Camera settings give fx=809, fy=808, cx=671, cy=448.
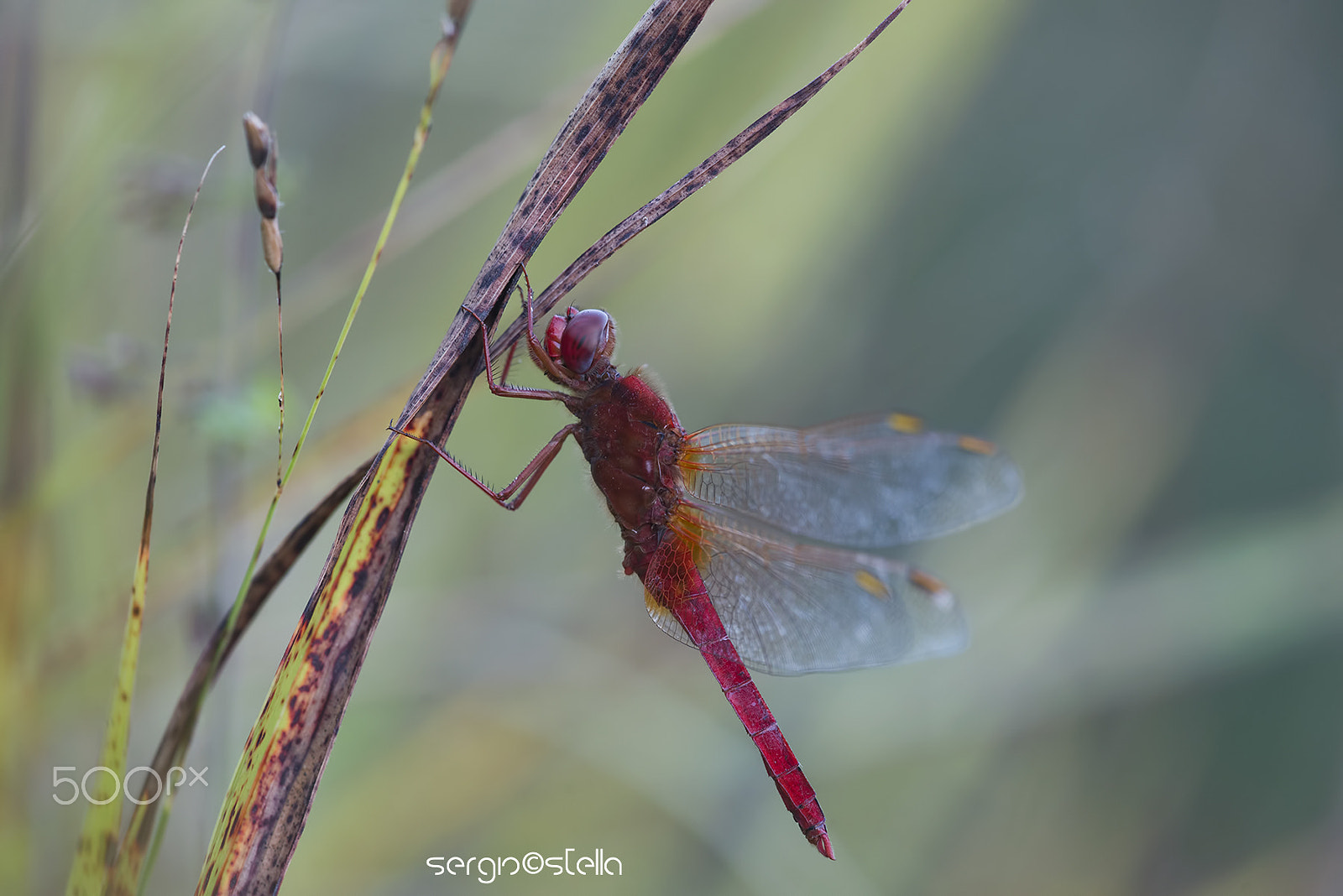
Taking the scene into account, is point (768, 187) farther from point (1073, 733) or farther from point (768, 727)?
point (1073, 733)

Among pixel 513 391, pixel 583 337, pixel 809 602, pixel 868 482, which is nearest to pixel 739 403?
pixel 868 482

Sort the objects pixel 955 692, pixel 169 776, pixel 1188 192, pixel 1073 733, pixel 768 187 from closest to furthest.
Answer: pixel 169 776 < pixel 955 692 < pixel 768 187 < pixel 1073 733 < pixel 1188 192

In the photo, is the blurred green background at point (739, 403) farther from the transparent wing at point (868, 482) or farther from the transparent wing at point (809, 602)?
the transparent wing at point (868, 482)

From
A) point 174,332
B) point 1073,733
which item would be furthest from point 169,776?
point 1073,733

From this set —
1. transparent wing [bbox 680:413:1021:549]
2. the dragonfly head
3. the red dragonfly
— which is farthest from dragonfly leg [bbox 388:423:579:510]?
transparent wing [bbox 680:413:1021:549]

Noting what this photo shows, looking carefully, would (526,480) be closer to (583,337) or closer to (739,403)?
(583,337)
